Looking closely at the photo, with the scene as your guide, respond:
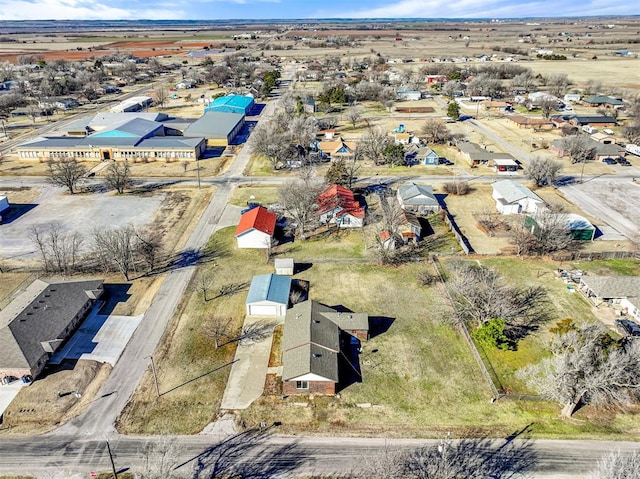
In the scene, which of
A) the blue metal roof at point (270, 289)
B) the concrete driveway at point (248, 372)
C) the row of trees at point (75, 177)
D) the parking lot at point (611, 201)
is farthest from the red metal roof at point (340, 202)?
the parking lot at point (611, 201)

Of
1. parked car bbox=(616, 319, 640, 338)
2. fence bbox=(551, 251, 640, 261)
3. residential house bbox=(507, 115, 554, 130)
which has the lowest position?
parked car bbox=(616, 319, 640, 338)

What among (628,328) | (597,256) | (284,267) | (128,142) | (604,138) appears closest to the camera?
(628,328)

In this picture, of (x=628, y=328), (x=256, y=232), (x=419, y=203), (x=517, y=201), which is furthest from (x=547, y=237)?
(x=256, y=232)

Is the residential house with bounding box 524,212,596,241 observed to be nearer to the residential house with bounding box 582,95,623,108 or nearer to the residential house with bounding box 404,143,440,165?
the residential house with bounding box 404,143,440,165

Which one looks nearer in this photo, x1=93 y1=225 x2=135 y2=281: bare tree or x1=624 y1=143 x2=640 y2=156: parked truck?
x1=93 y1=225 x2=135 y2=281: bare tree

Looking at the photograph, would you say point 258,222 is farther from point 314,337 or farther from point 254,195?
point 314,337

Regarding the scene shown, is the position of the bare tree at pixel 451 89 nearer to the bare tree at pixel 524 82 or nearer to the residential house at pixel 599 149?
the bare tree at pixel 524 82

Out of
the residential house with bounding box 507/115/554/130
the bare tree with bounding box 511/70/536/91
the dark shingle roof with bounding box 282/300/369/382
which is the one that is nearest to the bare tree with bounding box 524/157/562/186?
the residential house with bounding box 507/115/554/130
